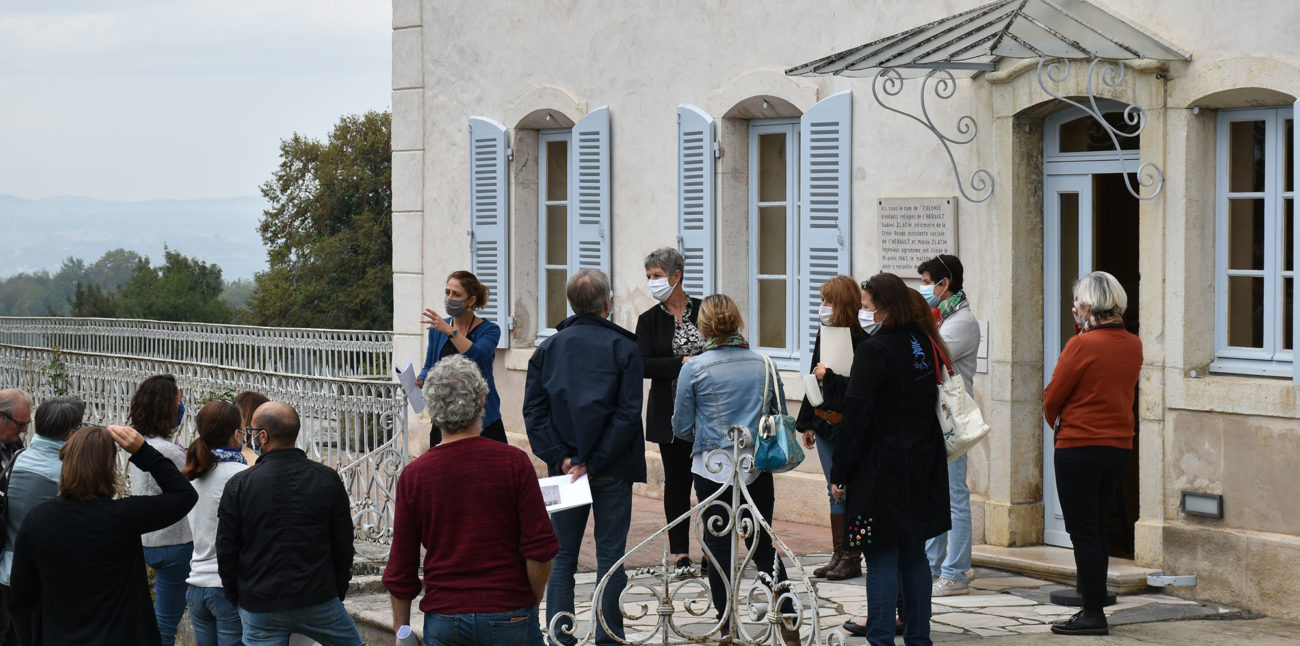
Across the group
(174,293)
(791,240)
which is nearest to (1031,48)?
(791,240)

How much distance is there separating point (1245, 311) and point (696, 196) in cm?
392

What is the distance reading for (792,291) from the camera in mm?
10391

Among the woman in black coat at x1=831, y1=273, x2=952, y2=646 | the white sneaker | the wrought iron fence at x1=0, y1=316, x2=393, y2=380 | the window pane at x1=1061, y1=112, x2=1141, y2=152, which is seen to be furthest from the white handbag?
the wrought iron fence at x1=0, y1=316, x2=393, y2=380

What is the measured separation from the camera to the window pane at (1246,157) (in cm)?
782

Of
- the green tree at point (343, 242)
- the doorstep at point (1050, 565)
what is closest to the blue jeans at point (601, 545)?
the doorstep at point (1050, 565)

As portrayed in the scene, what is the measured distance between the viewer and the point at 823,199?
9875 mm

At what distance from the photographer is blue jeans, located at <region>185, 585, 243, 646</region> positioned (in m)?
5.73

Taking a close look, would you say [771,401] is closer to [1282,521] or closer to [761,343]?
[1282,521]

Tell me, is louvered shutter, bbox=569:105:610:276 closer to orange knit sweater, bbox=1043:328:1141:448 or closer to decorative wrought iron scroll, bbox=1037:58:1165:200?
decorative wrought iron scroll, bbox=1037:58:1165:200

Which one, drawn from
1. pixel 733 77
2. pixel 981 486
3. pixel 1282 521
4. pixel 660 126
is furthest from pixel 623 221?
pixel 1282 521

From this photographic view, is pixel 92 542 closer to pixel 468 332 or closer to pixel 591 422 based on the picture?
pixel 591 422

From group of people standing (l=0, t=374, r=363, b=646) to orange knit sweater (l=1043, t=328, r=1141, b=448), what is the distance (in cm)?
320

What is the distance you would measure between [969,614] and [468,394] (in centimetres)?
348

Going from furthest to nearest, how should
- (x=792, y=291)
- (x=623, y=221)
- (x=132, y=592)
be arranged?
(x=623, y=221) → (x=792, y=291) → (x=132, y=592)
